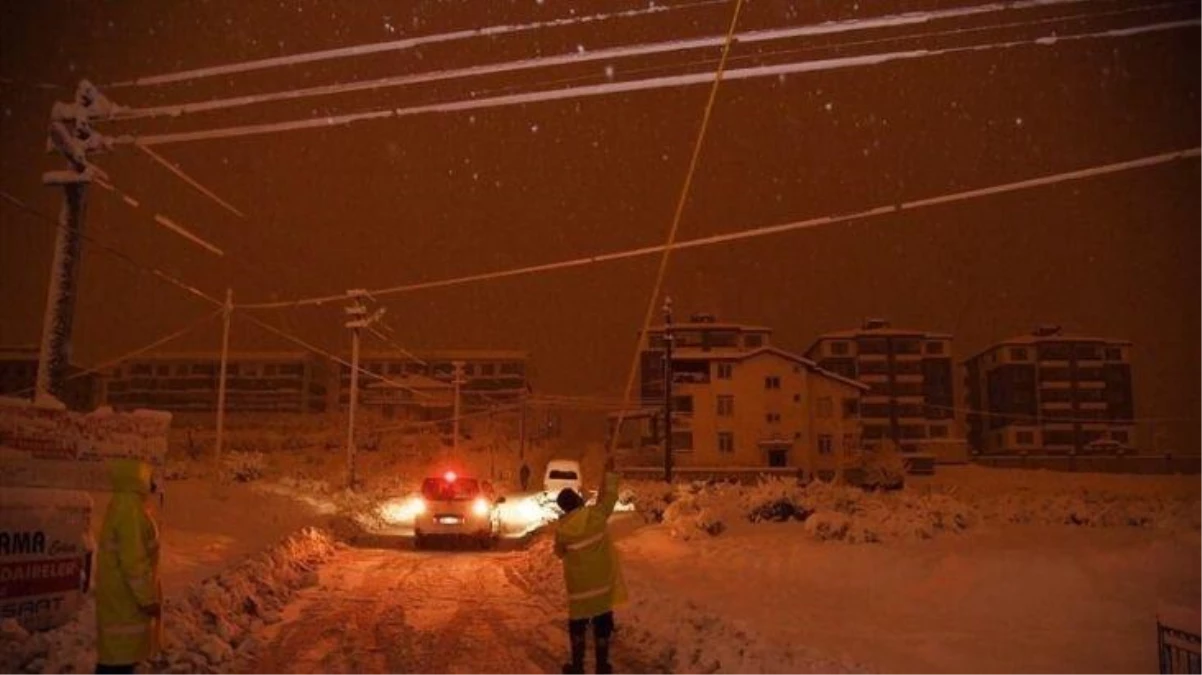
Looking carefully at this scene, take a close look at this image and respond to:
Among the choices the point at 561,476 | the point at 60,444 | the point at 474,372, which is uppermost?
the point at 474,372

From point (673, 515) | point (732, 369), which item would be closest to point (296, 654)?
point (673, 515)

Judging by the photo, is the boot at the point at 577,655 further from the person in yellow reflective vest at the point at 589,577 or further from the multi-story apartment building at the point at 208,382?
the multi-story apartment building at the point at 208,382

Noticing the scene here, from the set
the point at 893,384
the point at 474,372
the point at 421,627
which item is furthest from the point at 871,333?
the point at 421,627

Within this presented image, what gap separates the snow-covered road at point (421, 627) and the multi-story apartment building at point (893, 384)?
205 ft

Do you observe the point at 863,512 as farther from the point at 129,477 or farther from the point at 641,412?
the point at 641,412

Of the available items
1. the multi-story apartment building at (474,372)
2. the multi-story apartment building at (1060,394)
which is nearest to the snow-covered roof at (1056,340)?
the multi-story apartment building at (1060,394)

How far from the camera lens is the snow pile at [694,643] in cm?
840

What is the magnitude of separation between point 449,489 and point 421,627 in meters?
12.7

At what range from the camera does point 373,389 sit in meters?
94.2

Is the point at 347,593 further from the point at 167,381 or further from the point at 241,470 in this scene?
the point at 167,381

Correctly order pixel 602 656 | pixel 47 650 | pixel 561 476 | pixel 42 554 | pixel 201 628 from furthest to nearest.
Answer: pixel 561 476 → pixel 201 628 → pixel 42 554 → pixel 602 656 → pixel 47 650

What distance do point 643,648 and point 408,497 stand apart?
3241 centimetres

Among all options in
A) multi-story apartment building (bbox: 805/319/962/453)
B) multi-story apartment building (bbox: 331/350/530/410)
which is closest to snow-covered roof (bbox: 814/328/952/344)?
multi-story apartment building (bbox: 805/319/962/453)

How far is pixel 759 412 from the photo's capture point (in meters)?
60.6
